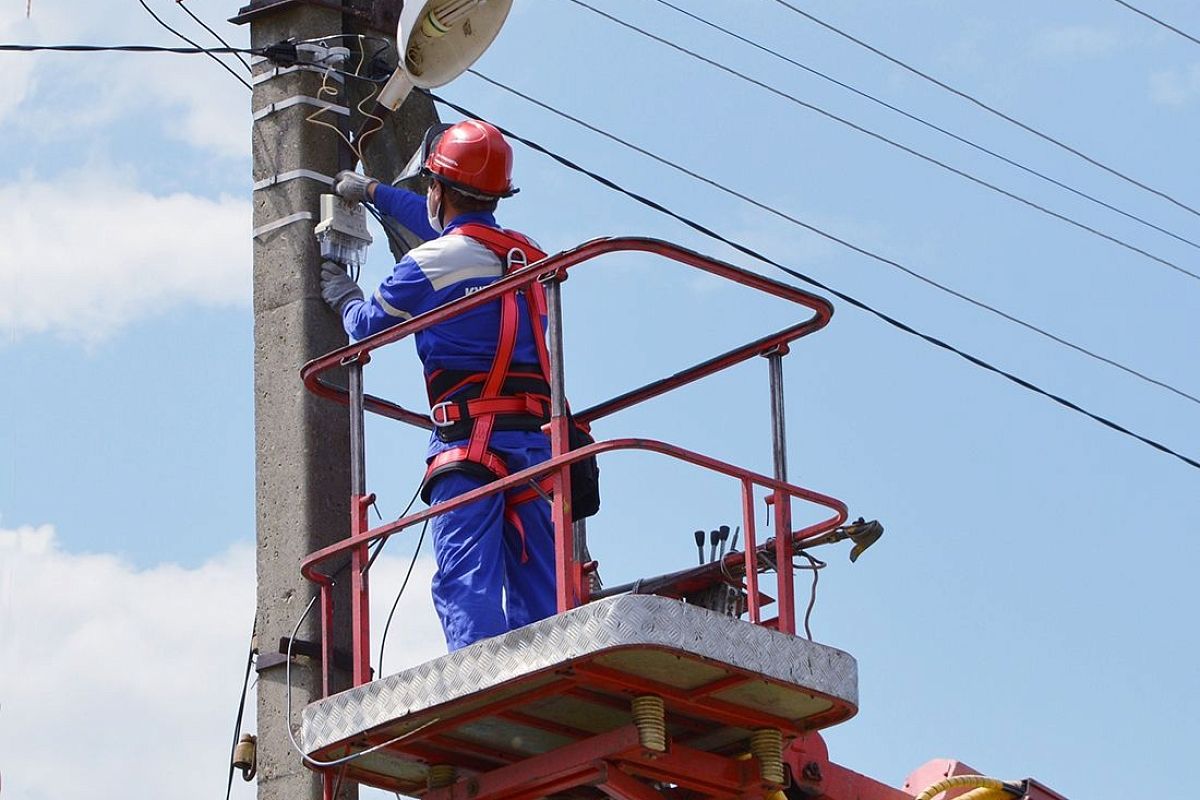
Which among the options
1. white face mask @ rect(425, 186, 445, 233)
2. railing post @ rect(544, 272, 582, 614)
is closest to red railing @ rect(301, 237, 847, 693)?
railing post @ rect(544, 272, 582, 614)

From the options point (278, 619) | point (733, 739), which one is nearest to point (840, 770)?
point (733, 739)

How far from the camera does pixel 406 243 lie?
1102 centimetres

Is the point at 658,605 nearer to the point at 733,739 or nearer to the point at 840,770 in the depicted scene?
the point at 733,739

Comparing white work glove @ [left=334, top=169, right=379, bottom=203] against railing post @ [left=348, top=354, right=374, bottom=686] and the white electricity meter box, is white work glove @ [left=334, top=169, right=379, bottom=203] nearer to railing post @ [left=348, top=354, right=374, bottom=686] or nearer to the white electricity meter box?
the white electricity meter box

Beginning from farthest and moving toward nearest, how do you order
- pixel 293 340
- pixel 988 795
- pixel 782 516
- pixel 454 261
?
pixel 293 340 < pixel 988 795 < pixel 454 261 < pixel 782 516

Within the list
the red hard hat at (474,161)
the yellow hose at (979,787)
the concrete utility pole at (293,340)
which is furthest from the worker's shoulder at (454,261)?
the yellow hose at (979,787)

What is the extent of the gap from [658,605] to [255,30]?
386cm

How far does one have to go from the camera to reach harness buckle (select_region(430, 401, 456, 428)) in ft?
32.2

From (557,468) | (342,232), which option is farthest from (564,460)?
(342,232)

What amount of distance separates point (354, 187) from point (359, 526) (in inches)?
67.4

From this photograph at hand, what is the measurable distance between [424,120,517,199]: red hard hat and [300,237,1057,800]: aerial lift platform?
584 mm

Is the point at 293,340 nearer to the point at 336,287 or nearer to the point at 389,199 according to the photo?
the point at 336,287

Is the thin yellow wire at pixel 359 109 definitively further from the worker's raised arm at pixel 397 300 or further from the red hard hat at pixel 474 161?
the worker's raised arm at pixel 397 300

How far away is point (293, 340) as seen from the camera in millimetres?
10602
